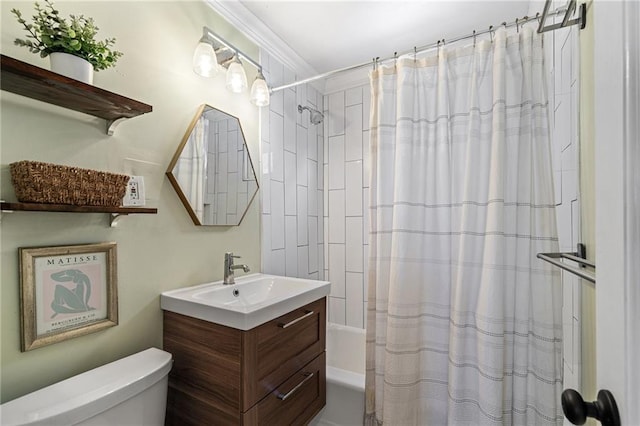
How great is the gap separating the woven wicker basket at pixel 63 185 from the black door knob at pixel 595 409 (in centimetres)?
130

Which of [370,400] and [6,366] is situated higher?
[6,366]

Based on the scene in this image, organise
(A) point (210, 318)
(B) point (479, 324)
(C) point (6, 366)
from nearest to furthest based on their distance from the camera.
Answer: (C) point (6, 366) → (A) point (210, 318) → (B) point (479, 324)

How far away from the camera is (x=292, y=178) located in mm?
2318

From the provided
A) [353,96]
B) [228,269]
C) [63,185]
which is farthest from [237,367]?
[353,96]

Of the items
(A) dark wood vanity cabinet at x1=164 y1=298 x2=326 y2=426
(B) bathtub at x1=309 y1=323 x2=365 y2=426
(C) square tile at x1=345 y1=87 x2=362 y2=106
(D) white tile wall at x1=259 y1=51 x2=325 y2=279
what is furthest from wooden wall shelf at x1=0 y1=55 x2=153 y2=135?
(C) square tile at x1=345 y1=87 x2=362 y2=106

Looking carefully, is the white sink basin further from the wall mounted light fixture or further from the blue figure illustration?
the wall mounted light fixture

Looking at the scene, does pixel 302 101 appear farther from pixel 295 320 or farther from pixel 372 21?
pixel 295 320

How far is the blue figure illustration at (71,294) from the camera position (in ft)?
3.35

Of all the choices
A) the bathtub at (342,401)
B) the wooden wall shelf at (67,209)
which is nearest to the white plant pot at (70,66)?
the wooden wall shelf at (67,209)

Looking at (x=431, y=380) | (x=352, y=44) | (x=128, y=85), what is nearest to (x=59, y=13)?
(x=128, y=85)

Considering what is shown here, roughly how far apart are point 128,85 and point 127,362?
1090 mm

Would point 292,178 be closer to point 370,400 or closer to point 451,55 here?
point 451,55

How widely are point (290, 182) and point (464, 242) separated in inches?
51.3

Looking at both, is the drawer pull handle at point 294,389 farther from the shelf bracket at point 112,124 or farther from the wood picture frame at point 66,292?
the shelf bracket at point 112,124
